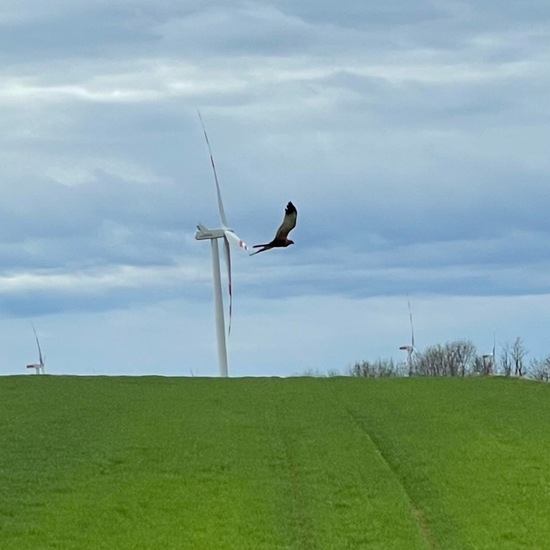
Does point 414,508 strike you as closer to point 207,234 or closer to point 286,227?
point 286,227

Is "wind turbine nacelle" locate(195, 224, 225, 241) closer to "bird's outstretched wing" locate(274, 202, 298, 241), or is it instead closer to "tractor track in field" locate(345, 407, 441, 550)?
"tractor track in field" locate(345, 407, 441, 550)

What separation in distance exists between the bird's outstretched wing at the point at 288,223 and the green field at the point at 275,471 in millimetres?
6584

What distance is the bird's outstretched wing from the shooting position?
17.2m

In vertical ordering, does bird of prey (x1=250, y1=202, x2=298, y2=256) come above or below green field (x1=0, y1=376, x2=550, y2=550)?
above

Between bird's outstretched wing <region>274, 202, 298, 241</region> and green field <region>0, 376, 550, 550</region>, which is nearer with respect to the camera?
bird's outstretched wing <region>274, 202, 298, 241</region>

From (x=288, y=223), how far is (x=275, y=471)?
12.6m

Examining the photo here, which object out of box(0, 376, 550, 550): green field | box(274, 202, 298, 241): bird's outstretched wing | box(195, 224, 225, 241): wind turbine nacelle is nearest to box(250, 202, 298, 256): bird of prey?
box(274, 202, 298, 241): bird's outstretched wing

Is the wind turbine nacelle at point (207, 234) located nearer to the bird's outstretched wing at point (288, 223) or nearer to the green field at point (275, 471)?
the green field at point (275, 471)

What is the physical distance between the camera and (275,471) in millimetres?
28922

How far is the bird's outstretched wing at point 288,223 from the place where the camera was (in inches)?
678

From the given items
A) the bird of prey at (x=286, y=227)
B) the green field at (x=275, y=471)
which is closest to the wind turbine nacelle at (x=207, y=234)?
the green field at (x=275, y=471)

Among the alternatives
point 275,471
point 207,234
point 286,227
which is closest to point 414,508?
point 275,471

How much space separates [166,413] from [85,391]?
8.72m

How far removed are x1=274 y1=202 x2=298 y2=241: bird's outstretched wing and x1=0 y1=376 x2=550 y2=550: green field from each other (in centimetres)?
658
